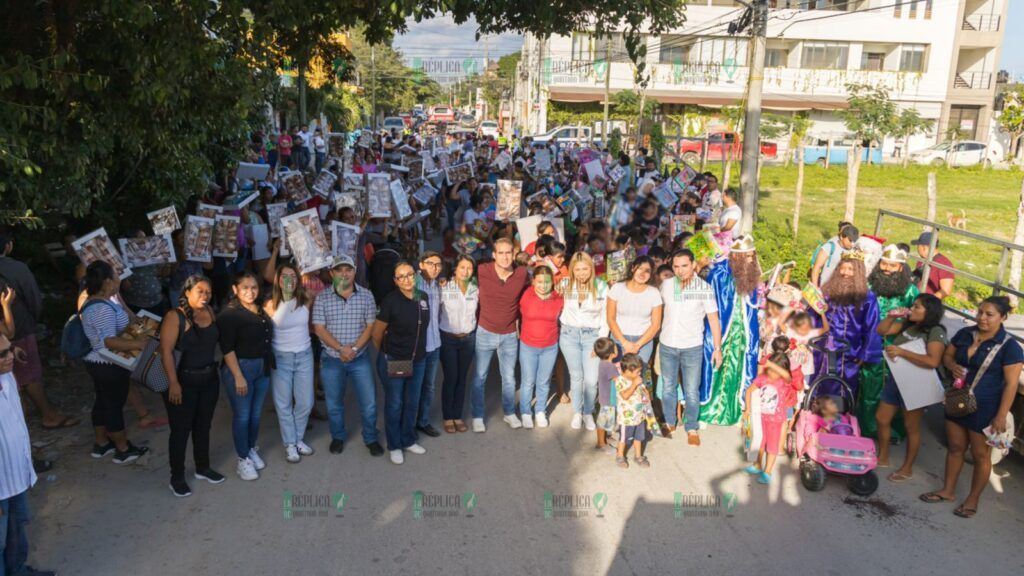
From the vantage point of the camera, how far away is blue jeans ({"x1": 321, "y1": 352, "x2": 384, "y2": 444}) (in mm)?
6176

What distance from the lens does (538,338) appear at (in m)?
6.72

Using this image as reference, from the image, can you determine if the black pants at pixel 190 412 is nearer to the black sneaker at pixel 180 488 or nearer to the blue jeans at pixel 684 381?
the black sneaker at pixel 180 488

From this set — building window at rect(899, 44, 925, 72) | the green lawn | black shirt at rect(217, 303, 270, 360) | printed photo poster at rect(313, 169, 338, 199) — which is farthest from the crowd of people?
building window at rect(899, 44, 925, 72)

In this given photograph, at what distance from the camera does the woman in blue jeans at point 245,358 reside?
5633 mm

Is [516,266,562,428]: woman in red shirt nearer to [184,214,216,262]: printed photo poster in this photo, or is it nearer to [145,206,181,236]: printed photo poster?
[184,214,216,262]: printed photo poster

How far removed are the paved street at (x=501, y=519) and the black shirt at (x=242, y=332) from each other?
1033 millimetres

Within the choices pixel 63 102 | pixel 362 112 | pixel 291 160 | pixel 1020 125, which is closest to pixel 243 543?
pixel 63 102

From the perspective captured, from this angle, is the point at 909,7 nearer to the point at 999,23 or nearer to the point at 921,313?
the point at 999,23

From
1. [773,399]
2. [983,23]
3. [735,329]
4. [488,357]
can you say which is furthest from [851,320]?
[983,23]

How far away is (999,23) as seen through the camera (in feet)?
142

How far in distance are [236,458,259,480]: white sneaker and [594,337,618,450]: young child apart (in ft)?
9.12

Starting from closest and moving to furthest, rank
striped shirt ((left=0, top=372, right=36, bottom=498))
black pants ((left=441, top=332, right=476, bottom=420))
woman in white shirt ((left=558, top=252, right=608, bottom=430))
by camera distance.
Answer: striped shirt ((left=0, top=372, right=36, bottom=498)) → woman in white shirt ((left=558, top=252, right=608, bottom=430)) → black pants ((left=441, top=332, right=476, bottom=420))

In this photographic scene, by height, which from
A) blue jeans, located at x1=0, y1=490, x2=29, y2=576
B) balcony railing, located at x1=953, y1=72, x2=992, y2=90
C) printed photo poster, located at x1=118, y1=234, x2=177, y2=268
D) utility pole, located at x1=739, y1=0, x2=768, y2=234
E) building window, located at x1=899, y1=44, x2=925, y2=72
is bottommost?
blue jeans, located at x1=0, y1=490, x2=29, y2=576

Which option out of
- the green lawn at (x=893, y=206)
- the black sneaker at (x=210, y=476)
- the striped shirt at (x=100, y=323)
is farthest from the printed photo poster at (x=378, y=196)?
the green lawn at (x=893, y=206)
